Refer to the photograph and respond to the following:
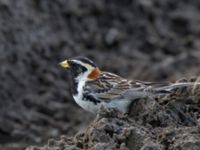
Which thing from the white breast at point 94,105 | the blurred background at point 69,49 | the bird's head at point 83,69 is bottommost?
the white breast at point 94,105

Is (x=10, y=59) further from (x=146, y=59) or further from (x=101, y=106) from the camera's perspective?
(x=101, y=106)

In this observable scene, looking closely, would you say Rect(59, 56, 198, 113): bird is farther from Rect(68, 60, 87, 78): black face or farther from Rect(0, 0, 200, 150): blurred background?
Rect(0, 0, 200, 150): blurred background

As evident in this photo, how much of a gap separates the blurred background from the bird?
7.34 feet

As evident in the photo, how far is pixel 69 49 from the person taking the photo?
13.4 metres

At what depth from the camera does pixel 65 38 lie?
13.6m

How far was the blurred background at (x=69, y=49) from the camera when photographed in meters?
11.7

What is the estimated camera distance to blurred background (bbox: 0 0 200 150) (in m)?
Result: 11.7

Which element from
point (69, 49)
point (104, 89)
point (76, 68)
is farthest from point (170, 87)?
point (69, 49)

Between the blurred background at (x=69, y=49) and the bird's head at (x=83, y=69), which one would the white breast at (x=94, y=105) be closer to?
the bird's head at (x=83, y=69)

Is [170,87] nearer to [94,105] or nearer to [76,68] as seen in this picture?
[94,105]

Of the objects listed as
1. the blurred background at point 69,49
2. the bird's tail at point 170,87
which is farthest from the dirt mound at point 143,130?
the blurred background at point 69,49

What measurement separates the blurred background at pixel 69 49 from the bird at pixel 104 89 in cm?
224

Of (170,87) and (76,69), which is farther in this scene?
(76,69)

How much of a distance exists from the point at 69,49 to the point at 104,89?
187 inches
